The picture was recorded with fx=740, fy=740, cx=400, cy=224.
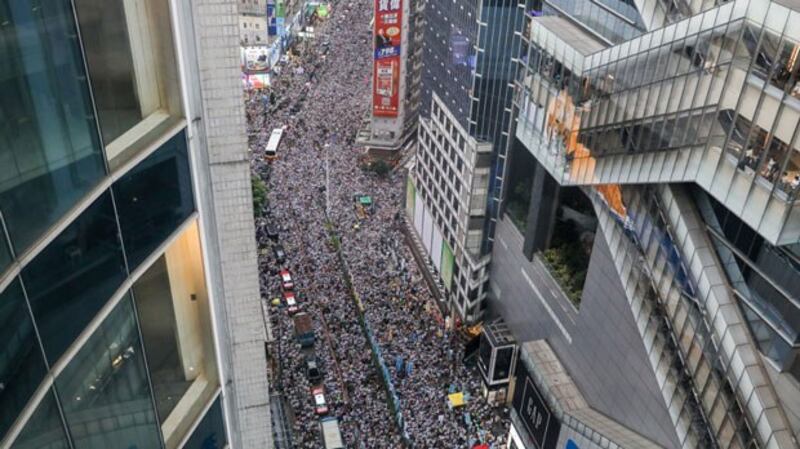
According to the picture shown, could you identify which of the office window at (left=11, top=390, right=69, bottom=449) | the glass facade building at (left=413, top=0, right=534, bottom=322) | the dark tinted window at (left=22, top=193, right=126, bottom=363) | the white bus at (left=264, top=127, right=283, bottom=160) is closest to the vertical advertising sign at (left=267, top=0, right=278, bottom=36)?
the white bus at (left=264, top=127, right=283, bottom=160)

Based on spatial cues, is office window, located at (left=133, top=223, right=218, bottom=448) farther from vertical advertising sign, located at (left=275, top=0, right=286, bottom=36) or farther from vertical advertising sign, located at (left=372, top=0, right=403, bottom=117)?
vertical advertising sign, located at (left=275, top=0, right=286, bottom=36)

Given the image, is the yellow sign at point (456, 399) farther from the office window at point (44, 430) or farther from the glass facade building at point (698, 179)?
the office window at point (44, 430)

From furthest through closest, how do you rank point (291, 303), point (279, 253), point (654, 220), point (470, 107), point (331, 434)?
point (279, 253) → point (291, 303) → point (470, 107) → point (331, 434) → point (654, 220)

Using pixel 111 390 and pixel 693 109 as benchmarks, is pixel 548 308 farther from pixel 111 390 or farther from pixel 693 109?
pixel 111 390

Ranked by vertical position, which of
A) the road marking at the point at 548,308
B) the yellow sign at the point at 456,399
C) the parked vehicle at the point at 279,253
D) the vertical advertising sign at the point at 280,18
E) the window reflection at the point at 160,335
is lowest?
the yellow sign at the point at 456,399

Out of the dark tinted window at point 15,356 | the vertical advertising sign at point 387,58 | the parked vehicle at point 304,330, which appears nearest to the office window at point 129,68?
the dark tinted window at point 15,356

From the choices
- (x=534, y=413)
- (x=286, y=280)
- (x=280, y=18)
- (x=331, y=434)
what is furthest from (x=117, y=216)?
(x=280, y=18)
